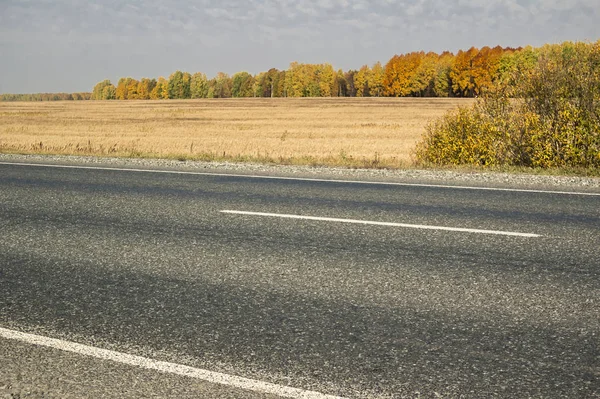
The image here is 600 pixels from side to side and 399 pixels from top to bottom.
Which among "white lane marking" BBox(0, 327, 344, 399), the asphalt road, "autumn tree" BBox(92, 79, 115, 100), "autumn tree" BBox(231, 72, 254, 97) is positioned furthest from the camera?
"autumn tree" BBox(92, 79, 115, 100)

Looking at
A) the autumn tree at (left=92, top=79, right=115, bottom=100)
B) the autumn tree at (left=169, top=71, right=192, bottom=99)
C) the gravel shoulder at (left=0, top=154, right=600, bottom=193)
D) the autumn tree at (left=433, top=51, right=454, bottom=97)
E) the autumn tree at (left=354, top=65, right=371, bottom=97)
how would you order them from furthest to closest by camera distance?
the autumn tree at (left=92, top=79, right=115, bottom=100) → the autumn tree at (left=169, top=71, right=192, bottom=99) → the autumn tree at (left=354, top=65, right=371, bottom=97) → the autumn tree at (left=433, top=51, right=454, bottom=97) → the gravel shoulder at (left=0, top=154, right=600, bottom=193)

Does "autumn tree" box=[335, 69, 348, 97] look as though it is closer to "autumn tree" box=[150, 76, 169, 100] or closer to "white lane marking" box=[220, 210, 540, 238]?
"autumn tree" box=[150, 76, 169, 100]

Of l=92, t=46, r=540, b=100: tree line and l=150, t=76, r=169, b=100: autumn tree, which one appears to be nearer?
l=92, t=46, r=540, b=100: tree line

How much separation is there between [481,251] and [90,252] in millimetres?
3858

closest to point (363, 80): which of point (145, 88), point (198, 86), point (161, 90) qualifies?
point (198, 86)

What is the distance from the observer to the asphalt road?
330cm

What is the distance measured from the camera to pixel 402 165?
45.1 feet

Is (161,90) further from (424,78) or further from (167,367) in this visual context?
(167,367)

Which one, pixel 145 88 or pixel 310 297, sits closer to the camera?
pixel 310 297

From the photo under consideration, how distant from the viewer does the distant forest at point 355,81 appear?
11544 cm

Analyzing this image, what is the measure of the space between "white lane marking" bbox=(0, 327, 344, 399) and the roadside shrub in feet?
35.0

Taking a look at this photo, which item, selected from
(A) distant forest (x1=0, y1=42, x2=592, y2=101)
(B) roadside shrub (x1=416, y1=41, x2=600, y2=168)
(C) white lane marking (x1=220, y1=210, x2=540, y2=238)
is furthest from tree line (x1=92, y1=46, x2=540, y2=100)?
(C) white lane marking (x1=220, y1=210, x2=540, y2=238)

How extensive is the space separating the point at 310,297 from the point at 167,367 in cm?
145

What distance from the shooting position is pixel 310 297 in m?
4.56
